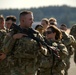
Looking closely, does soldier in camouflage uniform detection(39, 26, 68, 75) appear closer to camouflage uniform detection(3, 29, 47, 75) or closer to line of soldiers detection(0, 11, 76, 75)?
line of soldiers detection(0, 11, 76, 75)

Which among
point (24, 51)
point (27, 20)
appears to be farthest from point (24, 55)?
point (27, 20)

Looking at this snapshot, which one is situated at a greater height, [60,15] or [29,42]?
[29,42]

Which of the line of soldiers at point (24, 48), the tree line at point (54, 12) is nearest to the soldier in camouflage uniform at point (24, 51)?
the line of soldiers at point (24, 48)

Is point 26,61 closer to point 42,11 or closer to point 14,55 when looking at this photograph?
point 14,55

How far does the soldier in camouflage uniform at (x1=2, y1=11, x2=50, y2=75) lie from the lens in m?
5.75

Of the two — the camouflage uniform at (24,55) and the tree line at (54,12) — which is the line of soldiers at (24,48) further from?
the tree line at (54,12)

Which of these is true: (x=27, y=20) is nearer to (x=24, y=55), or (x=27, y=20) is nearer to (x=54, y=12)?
(x=24, y=55)

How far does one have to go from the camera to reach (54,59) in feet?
22.4

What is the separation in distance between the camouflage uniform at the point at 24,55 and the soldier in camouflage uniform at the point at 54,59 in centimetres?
82

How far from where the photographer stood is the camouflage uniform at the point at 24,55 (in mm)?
5832

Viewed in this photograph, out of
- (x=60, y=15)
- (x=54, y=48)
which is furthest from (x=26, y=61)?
→ (x=60, y=15)

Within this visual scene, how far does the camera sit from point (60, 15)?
176m

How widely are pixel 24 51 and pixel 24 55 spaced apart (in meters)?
0.06

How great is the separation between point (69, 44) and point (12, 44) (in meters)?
4.33
